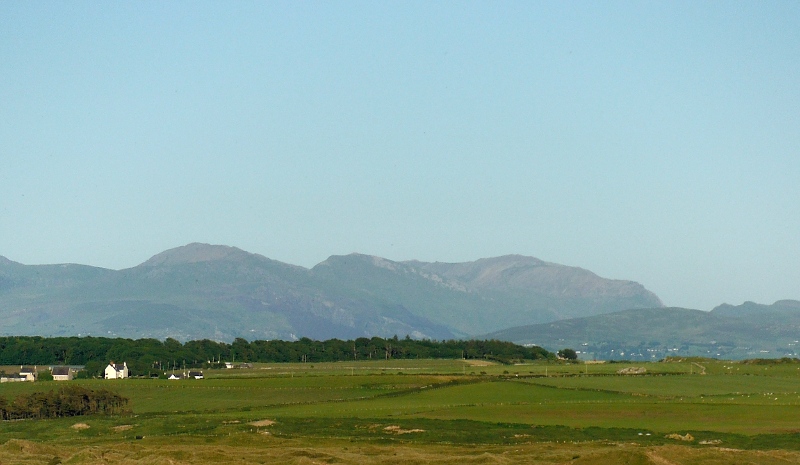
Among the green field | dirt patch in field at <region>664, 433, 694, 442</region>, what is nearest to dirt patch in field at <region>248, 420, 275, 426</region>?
the green field

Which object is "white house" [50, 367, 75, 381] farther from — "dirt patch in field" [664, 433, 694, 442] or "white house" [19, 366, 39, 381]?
"dirt patch in field" [664, 433, 694, 442]

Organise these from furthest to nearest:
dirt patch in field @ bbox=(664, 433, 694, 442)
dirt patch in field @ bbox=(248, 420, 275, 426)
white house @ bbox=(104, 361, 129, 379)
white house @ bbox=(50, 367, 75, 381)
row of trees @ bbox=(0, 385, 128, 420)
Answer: white house @ bbox=(104, 361, 129, 379) < white house @ bbox=(50, 367, 75, 381) < row of trees @ bbox=(0, 385, 128, 420) < dirt patch in field @ bbox=(248, 420, 275, 426) < dirt patch in field @ bbox=(664, 433, 694, 442)

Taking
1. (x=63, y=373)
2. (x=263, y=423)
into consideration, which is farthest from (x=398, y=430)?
(x=63, y=373)

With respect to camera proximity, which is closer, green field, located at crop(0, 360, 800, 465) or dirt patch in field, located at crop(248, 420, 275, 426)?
green field, located at crop(0, 360, 800, 465)

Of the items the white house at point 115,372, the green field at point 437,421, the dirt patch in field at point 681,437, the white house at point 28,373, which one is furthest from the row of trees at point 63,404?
the dirt patch in field at point 681,437

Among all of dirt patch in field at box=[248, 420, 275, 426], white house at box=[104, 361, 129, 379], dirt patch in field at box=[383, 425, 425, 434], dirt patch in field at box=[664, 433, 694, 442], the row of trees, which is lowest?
dirt patch in field at box=[664, 433, 694, 442]

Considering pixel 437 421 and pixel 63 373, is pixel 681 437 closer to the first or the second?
pixel 437 421

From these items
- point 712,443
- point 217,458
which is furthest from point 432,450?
point 712,443

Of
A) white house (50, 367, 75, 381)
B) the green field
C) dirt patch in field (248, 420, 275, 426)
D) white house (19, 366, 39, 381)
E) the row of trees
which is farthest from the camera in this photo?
white house (19, 366, 39, 381)

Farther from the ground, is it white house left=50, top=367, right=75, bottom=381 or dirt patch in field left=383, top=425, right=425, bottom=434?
white house left=50, top=367, right=75, bottom=381

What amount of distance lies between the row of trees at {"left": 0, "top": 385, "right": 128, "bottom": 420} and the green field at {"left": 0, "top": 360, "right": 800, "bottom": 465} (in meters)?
3.49

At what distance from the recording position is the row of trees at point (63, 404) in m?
118

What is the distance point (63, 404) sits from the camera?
11919 cm

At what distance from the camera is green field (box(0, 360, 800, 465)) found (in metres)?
70.1
